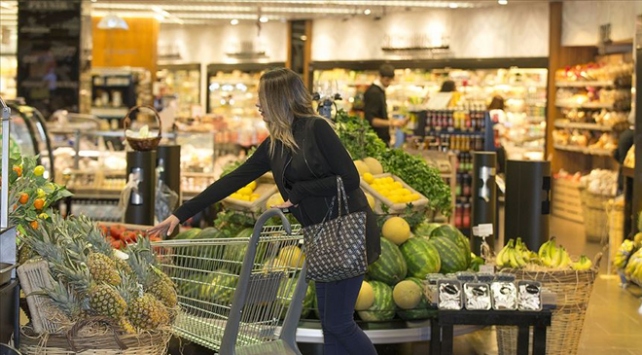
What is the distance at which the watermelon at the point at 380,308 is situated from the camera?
6215 mm

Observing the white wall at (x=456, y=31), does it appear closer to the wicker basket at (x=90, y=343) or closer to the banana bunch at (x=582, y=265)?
the banana bunch at (x=582, y=265)

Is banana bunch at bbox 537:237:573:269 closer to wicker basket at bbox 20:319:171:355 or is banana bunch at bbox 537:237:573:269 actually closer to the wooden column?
wicker basket at bbox 20:319:171:355

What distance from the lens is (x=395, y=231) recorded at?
6.43 metres

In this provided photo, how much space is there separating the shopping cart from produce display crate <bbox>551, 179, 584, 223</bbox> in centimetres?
1115

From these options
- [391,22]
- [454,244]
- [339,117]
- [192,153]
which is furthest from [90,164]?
[391,22]

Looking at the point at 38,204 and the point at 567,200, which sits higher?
the point at 38,204

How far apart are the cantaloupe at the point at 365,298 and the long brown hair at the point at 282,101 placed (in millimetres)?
1594

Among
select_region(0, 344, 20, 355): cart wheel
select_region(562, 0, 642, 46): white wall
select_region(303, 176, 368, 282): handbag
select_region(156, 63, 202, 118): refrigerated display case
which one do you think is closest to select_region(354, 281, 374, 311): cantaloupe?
select_region(303, 176, 368, 282): handbag

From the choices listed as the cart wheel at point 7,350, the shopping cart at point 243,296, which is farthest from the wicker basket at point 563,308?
the cart wheel at point 7,350

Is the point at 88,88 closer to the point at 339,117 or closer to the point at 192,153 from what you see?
the point at 192,153

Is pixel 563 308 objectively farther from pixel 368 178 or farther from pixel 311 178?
pixel 311 178

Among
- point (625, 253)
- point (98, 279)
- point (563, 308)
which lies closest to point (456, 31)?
point (625, 253)

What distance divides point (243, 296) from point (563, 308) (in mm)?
2246

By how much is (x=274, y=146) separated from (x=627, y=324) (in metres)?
3.83
